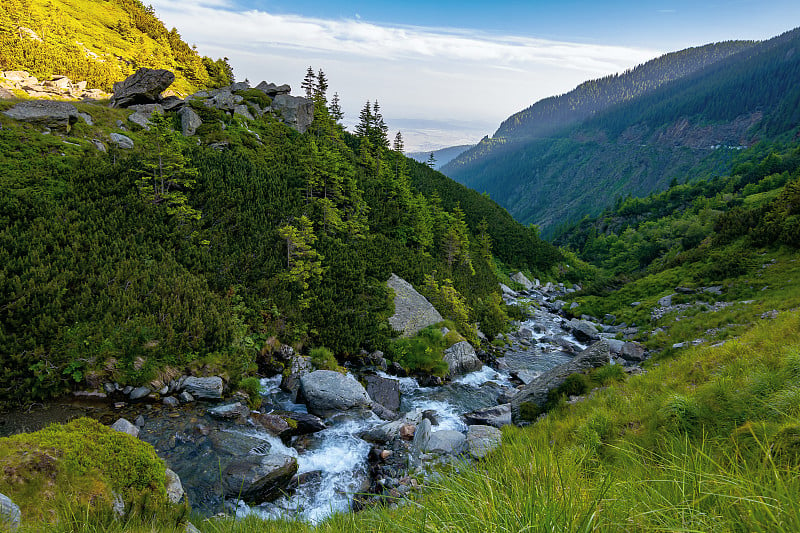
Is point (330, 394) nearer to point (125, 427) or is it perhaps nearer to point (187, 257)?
point (125, 427)

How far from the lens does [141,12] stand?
52.4 m

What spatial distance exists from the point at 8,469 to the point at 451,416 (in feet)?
42.1

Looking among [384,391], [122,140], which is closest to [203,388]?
[384,391]

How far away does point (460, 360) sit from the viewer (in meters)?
19.6

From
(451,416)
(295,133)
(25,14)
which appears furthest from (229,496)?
(25,14)

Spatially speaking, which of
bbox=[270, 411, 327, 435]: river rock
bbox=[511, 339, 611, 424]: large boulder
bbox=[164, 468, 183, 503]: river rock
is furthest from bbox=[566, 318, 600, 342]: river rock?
Result: bbox=[164, 468, 183, 503]: river rock

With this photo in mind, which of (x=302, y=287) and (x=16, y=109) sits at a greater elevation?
(x=16, y=109)

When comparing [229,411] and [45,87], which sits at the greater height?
[45,87]

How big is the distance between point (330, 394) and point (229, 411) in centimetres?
374

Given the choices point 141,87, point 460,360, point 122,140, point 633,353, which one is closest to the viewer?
point 633,353

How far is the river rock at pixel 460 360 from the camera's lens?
19.2 metres

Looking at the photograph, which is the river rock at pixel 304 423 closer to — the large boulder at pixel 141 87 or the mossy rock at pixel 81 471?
the mossy rock at pixel 81 471

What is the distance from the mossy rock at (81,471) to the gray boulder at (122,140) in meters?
27.1

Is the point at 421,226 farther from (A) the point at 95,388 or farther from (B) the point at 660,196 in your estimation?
(B) the point at 660,196
